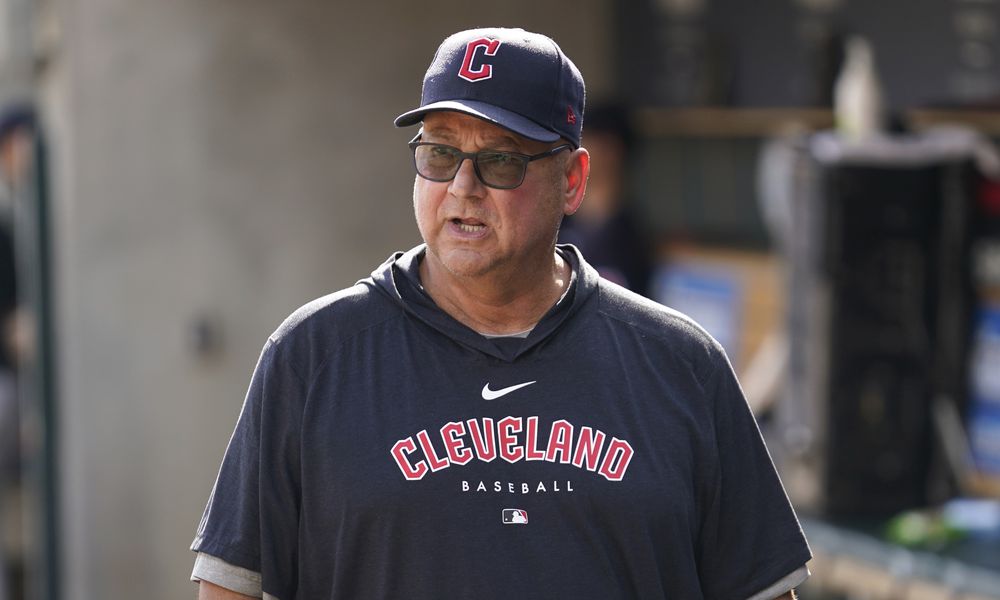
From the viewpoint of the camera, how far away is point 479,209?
2672 mm

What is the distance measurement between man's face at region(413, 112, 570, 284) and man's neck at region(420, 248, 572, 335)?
34 mm

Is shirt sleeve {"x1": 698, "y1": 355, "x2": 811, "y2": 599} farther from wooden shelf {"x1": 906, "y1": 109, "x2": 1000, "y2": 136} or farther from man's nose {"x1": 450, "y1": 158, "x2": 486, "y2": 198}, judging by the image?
wooden shelf {"x1": 906, "y1": 109, "x2": 1000, "y2": 136}

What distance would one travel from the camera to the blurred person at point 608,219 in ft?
24.1

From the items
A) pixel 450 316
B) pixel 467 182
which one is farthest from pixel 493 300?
pixel 467 182

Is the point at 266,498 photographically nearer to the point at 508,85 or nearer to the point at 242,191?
the point at 508,85

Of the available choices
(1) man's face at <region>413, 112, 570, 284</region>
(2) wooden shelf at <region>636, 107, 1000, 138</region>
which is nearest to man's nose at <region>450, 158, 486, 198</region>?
(1) man's face at <region>413, 112, 570, 284</region>

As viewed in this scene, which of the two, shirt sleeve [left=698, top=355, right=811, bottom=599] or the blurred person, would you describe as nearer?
shirt sleeve [left=698, top=355, right=811, bottom=599]

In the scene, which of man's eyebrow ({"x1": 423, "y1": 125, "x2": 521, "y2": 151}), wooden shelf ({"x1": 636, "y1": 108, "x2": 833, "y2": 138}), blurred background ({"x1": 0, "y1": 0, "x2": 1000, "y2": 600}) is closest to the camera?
man's eyebrow ({"x1": 423, "y1": 125, "x2": 521, "y2": 151})

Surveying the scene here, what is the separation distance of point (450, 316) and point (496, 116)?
1.10 feet

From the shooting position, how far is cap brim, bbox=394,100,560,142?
2.63 m

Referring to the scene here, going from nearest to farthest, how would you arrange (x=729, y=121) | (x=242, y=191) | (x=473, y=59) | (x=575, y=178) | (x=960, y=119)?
(x=473, y=59)
(x=575, y=178)
(x=960, y=119)
(x=729, y=121)
(x=242, y=191)

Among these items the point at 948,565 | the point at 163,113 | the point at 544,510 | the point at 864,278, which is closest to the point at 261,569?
the point at 544,510

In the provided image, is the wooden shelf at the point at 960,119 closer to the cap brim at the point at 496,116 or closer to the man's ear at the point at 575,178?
the man's ear at the point at 575,178

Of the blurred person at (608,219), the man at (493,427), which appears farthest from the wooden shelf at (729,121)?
the man at (493,427)
